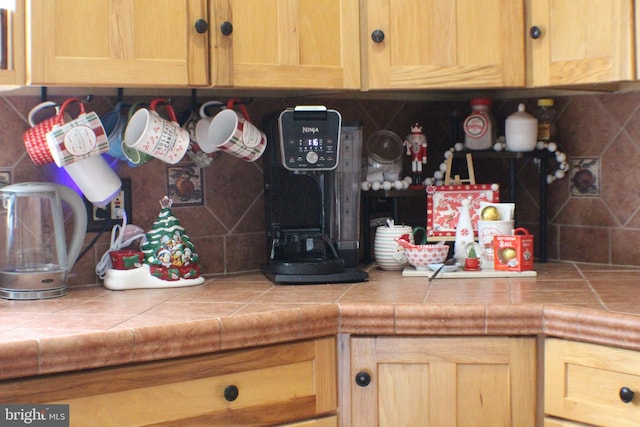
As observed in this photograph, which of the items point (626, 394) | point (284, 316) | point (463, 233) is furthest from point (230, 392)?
point (463, 233)

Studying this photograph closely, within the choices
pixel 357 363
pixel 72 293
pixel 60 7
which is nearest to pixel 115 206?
pixel 72 293

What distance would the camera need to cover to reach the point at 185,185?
2.44m

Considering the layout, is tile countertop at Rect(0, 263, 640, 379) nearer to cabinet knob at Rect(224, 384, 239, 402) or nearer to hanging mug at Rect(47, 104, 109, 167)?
cabinet knob at Rect(224, 384, 239, 402)

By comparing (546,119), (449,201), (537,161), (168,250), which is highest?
(546,119)

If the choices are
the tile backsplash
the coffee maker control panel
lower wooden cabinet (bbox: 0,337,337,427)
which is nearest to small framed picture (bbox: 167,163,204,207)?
the tile backsplash

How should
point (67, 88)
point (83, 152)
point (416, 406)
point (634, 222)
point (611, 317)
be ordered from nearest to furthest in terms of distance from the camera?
point (611, 317), point (416, 406), point (83, 152), point (67, 88), point (634, 222)

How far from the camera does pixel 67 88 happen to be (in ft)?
7.39

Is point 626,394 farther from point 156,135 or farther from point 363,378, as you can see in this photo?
point 156,135

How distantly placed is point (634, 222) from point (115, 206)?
1.39 metres

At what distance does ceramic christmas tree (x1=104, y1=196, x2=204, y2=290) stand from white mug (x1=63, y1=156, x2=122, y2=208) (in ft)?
0.44

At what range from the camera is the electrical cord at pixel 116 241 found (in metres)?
2.30

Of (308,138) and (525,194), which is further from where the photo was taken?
(525,194)

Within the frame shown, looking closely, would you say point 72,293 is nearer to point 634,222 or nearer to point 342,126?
point 342,126

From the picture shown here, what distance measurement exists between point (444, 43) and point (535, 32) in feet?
0.75
